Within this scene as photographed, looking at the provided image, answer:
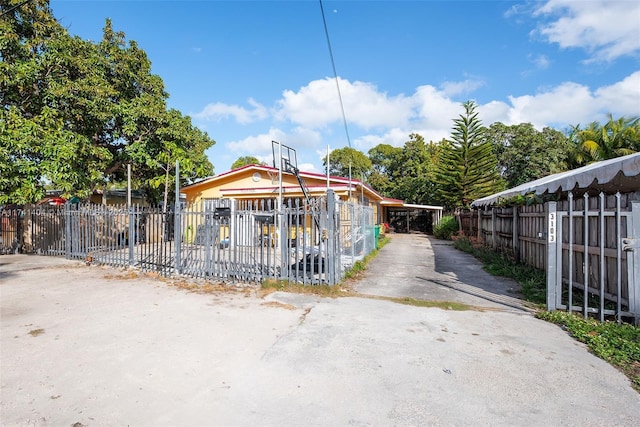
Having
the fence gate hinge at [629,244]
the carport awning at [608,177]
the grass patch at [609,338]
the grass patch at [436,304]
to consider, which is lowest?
the grass patch at [436,304]

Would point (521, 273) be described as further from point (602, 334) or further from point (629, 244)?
point (602, 334)

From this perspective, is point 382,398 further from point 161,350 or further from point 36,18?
point 36,18

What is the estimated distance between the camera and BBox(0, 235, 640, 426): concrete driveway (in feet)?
8.96

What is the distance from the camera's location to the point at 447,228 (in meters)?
23.0

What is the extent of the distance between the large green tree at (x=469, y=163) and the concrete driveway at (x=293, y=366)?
20.0m

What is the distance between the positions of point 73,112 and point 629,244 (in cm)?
1633

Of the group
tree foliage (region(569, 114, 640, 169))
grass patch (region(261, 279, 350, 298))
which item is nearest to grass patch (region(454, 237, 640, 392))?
grass patch (region(261, 279, 350, 298))

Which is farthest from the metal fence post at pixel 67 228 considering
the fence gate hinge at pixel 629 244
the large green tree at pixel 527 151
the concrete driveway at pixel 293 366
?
the large green tree at pixel 527 151

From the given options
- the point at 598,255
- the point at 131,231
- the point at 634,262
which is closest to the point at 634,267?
the point at 634,262

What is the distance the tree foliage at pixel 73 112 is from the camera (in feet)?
35.5

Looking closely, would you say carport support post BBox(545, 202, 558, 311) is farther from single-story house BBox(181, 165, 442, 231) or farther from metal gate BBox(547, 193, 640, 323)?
single-story house BBox(181, 165, 442, 231)

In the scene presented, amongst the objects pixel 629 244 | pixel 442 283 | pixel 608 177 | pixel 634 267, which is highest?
pixel 608 177

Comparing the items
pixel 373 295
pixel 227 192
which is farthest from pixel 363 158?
pixel 373 295

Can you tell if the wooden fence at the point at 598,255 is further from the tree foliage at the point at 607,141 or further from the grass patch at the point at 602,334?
the tree foliage at the point at 607,141
